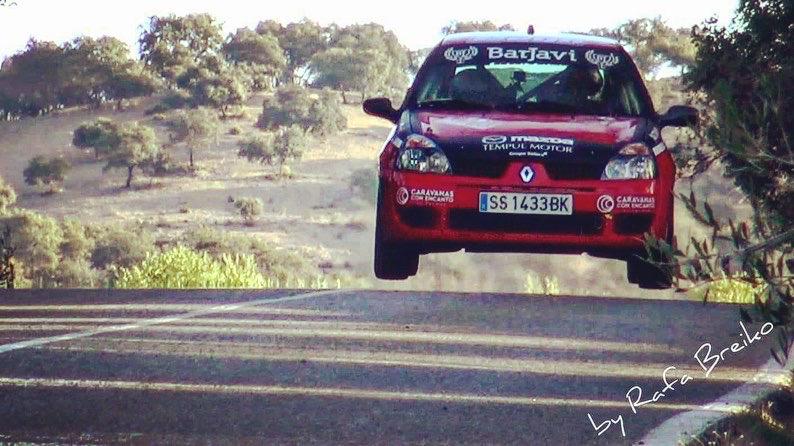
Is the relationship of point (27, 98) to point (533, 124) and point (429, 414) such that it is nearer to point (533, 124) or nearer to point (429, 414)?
point (533, 124)

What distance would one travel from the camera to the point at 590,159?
1154cm

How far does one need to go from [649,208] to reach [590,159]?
1.73 feet

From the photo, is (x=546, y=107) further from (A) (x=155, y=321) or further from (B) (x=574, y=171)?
(A) (x=155, y=321)

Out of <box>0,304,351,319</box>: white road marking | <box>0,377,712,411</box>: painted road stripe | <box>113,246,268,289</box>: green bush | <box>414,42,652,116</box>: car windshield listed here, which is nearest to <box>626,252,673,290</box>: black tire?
<box>414,42,652,116</box>: car windshield

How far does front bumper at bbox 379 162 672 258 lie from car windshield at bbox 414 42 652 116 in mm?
970

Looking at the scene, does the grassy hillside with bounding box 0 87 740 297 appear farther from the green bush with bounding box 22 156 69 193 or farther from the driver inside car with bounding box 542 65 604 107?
the driver inside car with bounding box 542 65 604 107

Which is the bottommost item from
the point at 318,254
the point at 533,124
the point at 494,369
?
the point at 318,254

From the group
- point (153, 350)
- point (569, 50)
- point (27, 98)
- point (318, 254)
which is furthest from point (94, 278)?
point (153, 350)

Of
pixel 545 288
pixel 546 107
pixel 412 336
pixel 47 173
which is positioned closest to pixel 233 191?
pixel 47 173

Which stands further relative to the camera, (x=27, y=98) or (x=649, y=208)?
(x=27, y=98)

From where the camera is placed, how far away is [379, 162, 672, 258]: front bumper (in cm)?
1138

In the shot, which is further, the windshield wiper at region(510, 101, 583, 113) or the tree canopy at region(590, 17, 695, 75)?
the tree canopy at region(590, 17, 695, 75)

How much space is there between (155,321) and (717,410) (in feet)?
14.9

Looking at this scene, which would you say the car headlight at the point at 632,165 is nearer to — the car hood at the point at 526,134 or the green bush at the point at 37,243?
the car hood at the point at 526,134
